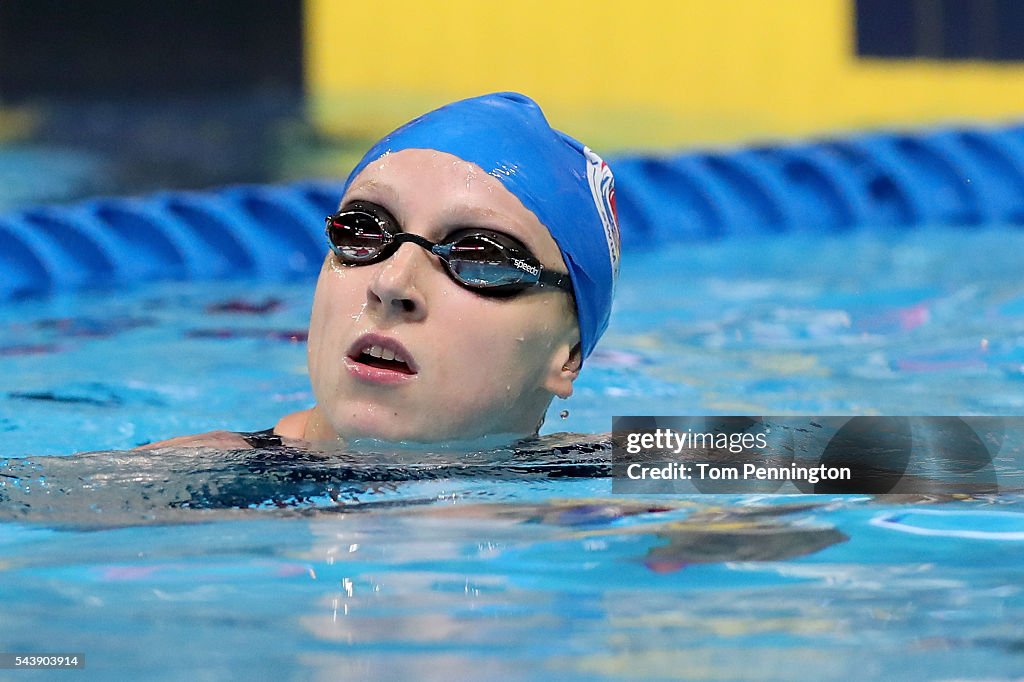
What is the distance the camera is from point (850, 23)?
391 inches

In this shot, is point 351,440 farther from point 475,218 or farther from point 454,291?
point 475,218

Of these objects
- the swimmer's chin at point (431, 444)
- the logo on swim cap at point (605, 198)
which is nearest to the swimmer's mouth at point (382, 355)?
the swimmer's chin at point (431, 444)

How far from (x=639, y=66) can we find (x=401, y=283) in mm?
8314

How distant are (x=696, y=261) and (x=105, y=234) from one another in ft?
8.05

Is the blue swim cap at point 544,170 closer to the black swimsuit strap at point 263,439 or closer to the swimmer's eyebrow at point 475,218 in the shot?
the swimmer's eyebrow at point 475,218

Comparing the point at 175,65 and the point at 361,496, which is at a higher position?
the point at 175,65

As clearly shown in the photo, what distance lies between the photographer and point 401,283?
2.45m

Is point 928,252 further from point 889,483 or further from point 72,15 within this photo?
point 72,15

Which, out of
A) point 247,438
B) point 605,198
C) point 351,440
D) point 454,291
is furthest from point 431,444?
point 605,198

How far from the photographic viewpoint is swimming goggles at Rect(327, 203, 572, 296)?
8.21 ft

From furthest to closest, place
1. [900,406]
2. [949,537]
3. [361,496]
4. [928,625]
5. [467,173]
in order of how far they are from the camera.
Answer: [900,406] < [467,173] < [361,496] < [949,537] < [928,625]

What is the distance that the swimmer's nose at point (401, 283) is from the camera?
96.4 inches

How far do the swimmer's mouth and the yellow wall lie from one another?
7.54 meters

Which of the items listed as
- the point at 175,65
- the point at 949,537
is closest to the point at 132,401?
the point at 949,537
